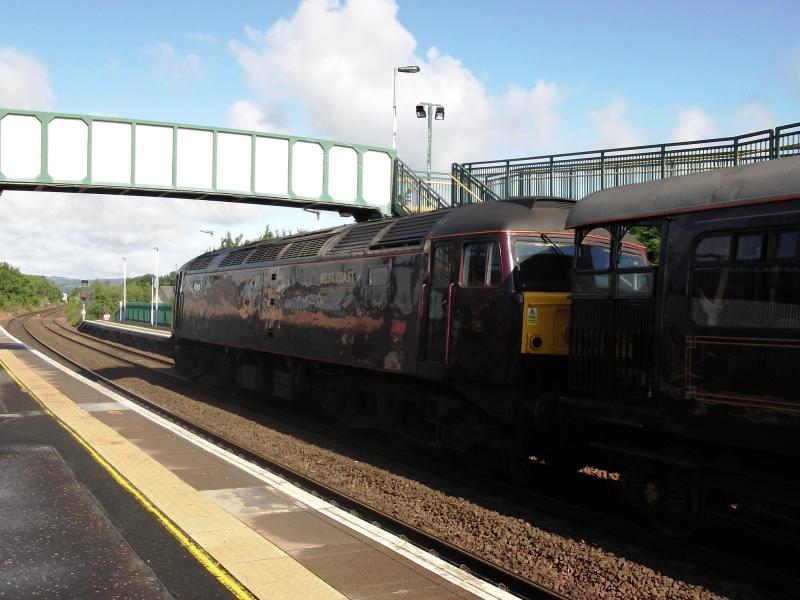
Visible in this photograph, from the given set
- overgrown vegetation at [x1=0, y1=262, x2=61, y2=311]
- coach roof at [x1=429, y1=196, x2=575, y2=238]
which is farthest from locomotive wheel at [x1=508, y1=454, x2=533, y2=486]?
overgrown vegetation at [x1=0, y1=262, x2=61, y2=311]

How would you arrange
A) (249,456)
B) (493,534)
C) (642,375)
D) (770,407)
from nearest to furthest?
(770,407) < (642,375) < (493,534) < (249,456)

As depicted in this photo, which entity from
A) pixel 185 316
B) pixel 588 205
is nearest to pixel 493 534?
pixel 588 205

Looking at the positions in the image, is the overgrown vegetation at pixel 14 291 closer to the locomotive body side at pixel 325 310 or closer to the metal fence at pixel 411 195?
the metal fence at pixel 411 195

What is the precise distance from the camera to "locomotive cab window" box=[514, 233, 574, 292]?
9.26m

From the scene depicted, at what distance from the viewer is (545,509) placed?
8633 mm

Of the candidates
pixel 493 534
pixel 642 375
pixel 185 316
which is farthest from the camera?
pixel 185 316

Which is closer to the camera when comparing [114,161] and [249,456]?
[249,456]

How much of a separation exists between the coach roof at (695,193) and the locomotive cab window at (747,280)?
0.32m

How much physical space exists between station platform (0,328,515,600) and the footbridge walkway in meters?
12.8

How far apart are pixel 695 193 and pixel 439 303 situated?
4.30 meters

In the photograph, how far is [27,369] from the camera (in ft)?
84.1

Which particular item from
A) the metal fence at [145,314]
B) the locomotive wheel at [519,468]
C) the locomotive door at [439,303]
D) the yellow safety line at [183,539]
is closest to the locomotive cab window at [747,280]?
the locomotive wheel at [519,468]

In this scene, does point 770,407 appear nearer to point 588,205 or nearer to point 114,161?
point 588,205

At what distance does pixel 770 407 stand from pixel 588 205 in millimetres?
3075
